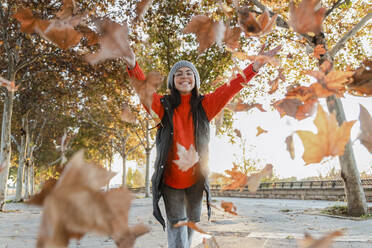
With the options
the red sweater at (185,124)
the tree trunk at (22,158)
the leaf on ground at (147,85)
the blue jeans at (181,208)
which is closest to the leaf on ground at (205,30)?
the leaf on ground at (147,85)

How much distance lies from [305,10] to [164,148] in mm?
1529

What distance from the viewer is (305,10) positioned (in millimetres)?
885

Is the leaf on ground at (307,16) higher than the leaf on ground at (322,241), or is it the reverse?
the leaf on ground at (307,16)

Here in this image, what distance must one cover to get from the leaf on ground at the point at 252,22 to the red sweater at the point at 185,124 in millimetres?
1169

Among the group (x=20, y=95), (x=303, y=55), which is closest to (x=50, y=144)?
(x=20, y=95)

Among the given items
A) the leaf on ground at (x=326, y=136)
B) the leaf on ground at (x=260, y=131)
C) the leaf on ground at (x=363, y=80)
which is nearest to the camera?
the leaf on ground at (x=326, y=136)

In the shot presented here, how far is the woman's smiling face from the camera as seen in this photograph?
2.38m

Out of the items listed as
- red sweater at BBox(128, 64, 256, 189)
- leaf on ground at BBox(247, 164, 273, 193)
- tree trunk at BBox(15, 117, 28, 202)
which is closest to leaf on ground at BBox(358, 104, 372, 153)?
leaf on ground at BBox(247, 164, 273, 193)

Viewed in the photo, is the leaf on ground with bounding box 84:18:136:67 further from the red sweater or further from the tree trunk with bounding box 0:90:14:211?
the tree trunk with bounding box 0:90:14:211

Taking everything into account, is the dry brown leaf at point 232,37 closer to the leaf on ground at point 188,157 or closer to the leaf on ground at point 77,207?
the leaf on ground at point 188,157

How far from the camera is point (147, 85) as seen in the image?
0.97m

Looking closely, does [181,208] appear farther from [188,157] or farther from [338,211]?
[338,211]

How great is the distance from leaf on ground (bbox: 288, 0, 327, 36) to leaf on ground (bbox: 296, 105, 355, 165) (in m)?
0.31

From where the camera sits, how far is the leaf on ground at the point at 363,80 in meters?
0.96
